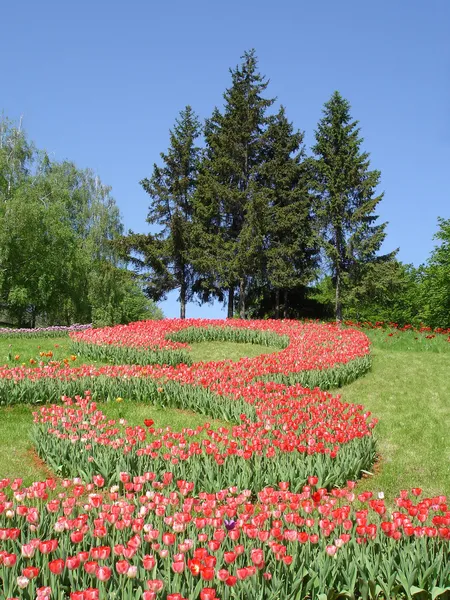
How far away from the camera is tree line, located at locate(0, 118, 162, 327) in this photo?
3416cm

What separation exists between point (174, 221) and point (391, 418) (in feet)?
73.5

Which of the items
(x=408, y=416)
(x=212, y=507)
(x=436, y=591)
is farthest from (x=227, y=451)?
(x=408, y=416)

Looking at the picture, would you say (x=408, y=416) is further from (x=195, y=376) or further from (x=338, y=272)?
(x=338, y=272)

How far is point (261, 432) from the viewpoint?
23.0 ft

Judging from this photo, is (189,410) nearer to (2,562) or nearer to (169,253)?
(2,562)

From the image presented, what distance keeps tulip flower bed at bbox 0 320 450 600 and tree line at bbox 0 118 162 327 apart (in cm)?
2229

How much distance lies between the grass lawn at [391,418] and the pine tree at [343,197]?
13623 millimetres

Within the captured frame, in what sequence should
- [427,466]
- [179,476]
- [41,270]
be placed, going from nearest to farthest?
[179,476], [427,466], [41,270]

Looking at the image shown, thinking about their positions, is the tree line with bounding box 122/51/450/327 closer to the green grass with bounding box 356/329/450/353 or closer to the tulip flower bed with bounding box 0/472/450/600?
the green grass with bounding box 356/329/450/353

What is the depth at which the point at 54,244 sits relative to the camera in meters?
37.5

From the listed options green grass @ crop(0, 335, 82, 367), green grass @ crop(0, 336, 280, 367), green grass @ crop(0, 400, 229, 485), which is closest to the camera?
green grass @ crop(0, 400, 229, 485)

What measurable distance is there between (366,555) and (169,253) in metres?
27.3

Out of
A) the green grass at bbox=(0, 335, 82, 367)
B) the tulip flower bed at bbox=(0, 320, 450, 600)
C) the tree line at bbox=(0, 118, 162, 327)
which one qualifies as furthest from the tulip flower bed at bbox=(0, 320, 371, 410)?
the tree line at bbox=(0, 118, 162, 327)

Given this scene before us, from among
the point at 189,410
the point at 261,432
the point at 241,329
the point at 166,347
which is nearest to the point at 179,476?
the point at 261,432
